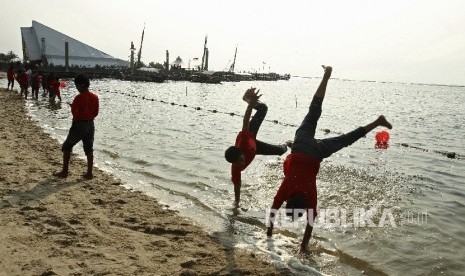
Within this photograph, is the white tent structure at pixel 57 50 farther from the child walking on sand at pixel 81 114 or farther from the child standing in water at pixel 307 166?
the child standing in water at pixel 307 166

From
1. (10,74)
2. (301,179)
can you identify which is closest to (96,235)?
(301,179)

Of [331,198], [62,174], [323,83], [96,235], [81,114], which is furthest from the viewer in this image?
[331,198]

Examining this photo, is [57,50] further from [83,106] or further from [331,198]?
[331,198]

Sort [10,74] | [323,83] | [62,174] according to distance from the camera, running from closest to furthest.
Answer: [323,83] → [62,174] → [10,74]

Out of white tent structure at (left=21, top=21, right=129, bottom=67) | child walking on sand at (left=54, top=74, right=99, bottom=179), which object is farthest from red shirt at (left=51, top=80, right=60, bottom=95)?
white tent structure at (left=21, top=21, right=129, bottom=67)

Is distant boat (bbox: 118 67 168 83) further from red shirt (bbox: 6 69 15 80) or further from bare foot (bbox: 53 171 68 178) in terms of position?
bare foot (bbox: 53 171 68 178)

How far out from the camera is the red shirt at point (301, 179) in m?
4.76

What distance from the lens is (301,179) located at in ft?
15.7

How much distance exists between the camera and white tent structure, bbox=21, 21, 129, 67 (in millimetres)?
81938

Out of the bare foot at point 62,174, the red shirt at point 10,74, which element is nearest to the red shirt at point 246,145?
the bare foot at point 62,174

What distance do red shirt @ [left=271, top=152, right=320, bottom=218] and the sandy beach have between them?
914mm

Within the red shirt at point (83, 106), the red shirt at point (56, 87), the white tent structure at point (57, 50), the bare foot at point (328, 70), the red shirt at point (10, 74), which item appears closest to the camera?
the bare foot at point (328, 70)

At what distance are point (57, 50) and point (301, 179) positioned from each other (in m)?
96.1

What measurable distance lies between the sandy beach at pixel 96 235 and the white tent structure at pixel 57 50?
81.1m
